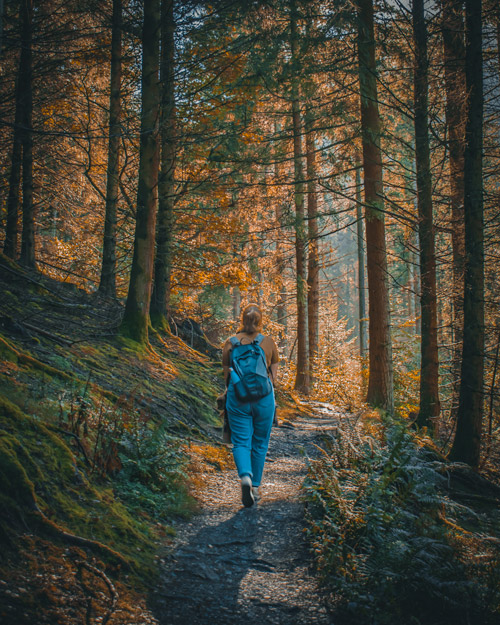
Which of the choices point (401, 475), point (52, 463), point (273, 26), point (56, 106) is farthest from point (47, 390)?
point (56, 106)

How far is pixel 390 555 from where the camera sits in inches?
114

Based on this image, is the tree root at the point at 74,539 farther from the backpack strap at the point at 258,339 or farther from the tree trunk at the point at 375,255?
the tree trunk at the point at 375,255

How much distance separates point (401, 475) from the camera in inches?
194

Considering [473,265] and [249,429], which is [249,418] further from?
[473,265]

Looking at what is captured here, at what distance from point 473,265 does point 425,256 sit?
8.33ft

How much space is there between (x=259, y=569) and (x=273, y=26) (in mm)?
10695

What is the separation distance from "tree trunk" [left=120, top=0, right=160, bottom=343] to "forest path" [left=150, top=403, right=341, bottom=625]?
4.46 metres

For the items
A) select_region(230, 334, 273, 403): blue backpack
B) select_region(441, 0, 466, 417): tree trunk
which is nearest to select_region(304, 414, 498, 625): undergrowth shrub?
select_region(230, 334, 273, 403): blue backpack

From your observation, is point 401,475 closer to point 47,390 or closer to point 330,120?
point 47,390

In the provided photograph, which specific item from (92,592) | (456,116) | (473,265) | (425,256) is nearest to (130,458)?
(92,592)

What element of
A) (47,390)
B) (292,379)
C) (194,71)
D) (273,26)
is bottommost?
(292,379)

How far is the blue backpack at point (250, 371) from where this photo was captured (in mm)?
4422

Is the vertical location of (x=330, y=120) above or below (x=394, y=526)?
above

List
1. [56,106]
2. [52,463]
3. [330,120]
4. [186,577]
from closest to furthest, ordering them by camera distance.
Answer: [186,577], [52,463], [330,120], [56,106]
